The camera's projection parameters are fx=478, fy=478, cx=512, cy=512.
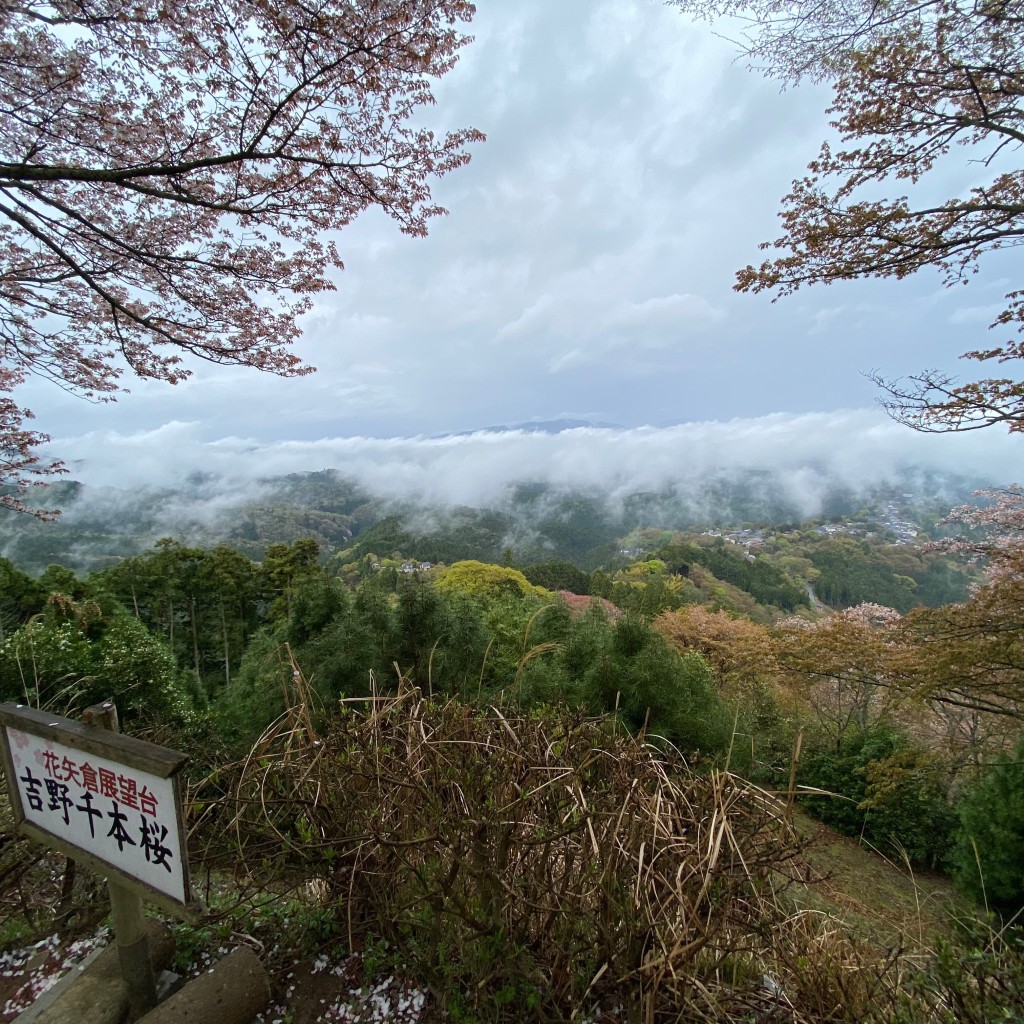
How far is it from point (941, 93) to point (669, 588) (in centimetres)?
1958

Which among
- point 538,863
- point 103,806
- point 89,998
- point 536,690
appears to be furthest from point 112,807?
point 536,690

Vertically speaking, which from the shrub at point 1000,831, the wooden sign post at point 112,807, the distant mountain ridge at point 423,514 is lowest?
the distant mountain ridge at point 423,514

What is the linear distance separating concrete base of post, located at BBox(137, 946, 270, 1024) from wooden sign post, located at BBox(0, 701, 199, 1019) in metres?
0.12

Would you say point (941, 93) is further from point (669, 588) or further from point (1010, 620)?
point (669, 588)

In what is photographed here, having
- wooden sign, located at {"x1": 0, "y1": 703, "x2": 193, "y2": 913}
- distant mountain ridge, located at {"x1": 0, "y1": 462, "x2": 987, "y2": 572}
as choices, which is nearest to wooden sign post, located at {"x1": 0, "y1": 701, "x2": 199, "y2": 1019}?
wooden sign, located at {"x1": 0, "y1": 703, "x2": 193, "y2": 913}

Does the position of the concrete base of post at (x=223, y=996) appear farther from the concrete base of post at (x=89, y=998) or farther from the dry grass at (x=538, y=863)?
the dry grass at (x=538, y=863)

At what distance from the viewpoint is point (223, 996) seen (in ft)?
5.22

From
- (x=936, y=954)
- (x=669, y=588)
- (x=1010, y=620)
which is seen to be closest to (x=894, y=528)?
(x=669, y=588)

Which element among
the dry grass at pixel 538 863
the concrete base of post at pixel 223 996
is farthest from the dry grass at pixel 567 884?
the concrete base of post at pixel 223 996

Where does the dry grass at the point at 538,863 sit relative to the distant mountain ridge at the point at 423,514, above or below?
above

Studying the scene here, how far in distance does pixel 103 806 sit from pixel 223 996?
0.77 metres

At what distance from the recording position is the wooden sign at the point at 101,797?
1.35 meters

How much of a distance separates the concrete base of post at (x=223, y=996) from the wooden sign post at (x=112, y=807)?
0.12 m

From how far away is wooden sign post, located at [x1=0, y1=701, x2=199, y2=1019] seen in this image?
1.36 metres
